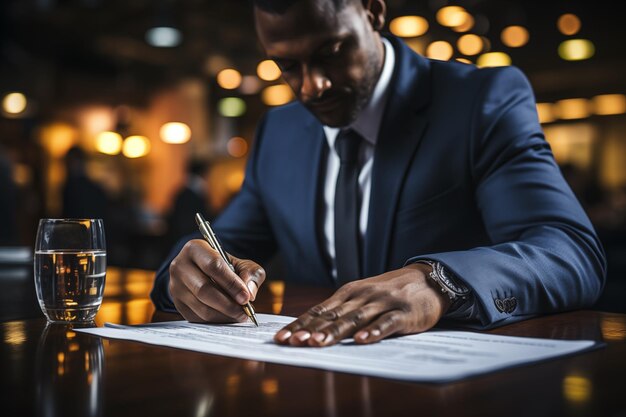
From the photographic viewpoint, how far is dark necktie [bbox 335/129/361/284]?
1553 mm

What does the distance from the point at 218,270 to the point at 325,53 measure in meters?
0.58

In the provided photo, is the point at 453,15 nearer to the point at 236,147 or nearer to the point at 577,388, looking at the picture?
the point at 577,388

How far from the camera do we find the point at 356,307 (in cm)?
88

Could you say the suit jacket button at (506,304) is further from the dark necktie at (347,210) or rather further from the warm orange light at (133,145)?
the warm orange light at (133,145)

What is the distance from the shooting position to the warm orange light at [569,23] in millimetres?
8023

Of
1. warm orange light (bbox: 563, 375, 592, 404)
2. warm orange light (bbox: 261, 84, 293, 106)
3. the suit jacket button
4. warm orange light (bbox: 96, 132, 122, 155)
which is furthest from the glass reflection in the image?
warm orange light (bbox: 96, 132, 122, 155)

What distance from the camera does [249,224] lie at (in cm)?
191

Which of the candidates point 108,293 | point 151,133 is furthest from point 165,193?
point 108,293

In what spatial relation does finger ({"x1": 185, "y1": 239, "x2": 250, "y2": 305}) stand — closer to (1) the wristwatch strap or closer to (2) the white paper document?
(2) the white paper document

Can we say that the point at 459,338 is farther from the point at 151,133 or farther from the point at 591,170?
the point at 151,133

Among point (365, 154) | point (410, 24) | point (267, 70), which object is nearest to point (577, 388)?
point (365, 154)

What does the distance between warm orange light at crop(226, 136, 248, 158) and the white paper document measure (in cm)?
1353

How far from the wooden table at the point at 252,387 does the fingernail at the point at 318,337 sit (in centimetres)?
10

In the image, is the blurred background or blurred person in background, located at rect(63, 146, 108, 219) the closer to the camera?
blurred person in background, located at rect(63, 146, 108, 219)
